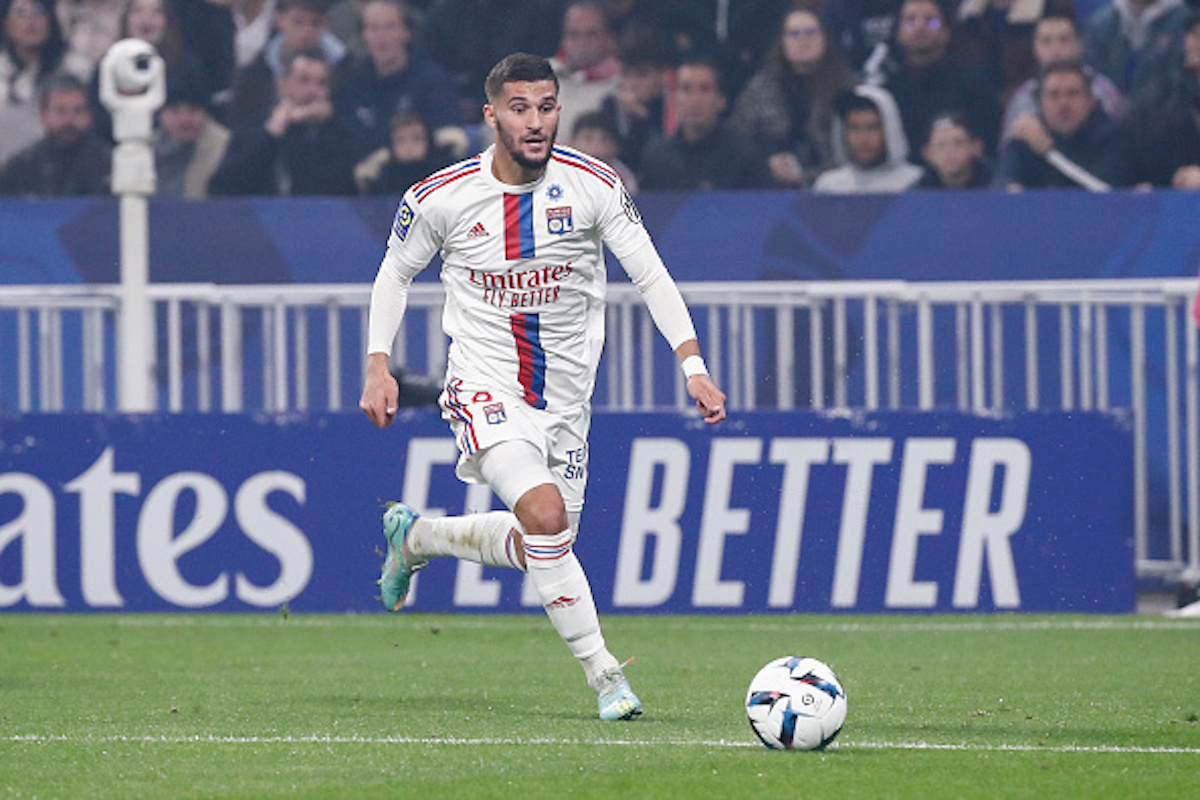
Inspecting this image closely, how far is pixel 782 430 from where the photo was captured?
35.6ft

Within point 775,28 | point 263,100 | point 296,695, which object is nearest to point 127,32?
point 263,100

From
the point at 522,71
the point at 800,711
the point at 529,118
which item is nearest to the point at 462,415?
the point at 529,118

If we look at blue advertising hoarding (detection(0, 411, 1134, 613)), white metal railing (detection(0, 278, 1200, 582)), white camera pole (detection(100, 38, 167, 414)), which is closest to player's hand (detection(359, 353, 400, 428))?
blue advertising hoarding (detection(0, 411, 1134, 613))

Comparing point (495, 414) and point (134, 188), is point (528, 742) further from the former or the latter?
point (134, 188)

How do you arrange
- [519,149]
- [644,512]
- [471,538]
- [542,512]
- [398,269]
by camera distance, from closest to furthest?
[542,512] → [519,149] → [398,269] → [471,538] → [644,512]

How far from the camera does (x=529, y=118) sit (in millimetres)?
7004

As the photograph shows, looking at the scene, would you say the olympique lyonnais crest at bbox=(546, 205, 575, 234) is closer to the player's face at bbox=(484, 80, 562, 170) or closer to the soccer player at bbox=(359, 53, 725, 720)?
the soccer player at bbox=(359, 53, 725, 720)

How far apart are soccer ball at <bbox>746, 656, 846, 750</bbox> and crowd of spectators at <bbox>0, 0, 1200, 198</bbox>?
755cm

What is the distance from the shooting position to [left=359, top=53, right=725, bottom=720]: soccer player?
7.00m

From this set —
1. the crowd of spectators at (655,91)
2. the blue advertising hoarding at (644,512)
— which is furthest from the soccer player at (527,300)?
the crowd of spectators at (655,91)

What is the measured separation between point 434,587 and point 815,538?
197 centimetres

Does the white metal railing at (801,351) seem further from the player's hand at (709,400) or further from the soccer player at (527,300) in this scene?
the player's hand at (709,400)

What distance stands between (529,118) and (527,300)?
648 millimetres

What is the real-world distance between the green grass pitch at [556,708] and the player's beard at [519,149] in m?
1.79
